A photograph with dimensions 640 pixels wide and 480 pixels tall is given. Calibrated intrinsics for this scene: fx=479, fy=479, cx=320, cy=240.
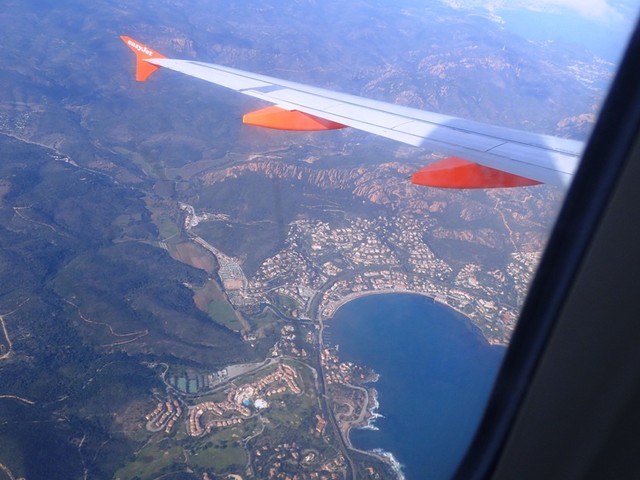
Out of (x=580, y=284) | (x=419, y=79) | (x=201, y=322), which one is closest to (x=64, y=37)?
(x=419, y=79)

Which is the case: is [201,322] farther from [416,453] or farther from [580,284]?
[580,284]

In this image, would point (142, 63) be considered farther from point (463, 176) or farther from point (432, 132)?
point (463, 176)

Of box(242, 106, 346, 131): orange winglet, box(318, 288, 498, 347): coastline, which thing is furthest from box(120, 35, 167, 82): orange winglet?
box(318, 288, 498, 347): coastline

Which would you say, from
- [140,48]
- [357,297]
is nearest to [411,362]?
[357,297]

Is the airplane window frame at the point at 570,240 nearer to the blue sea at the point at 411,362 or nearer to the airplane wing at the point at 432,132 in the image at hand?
the airplane wing at the point at 432,132

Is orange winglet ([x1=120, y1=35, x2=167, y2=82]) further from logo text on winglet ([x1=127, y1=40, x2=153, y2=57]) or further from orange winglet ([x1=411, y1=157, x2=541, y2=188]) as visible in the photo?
orange winglet ([x1=411, y1=157, x2=541, y2=188])

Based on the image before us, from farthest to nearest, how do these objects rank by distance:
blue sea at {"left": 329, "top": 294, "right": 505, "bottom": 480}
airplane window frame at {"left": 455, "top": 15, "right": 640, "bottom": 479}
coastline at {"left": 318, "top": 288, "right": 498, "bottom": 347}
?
coastline at {"left": 318, "top": 288, "right": 498, "bottom": 347} → blue sea at {"left": 329, "top": 294, "right": 505, "bottom": 480} → airplane window frame at {"left": 455, "top": 15, "right": 640, "bottom": 479}
